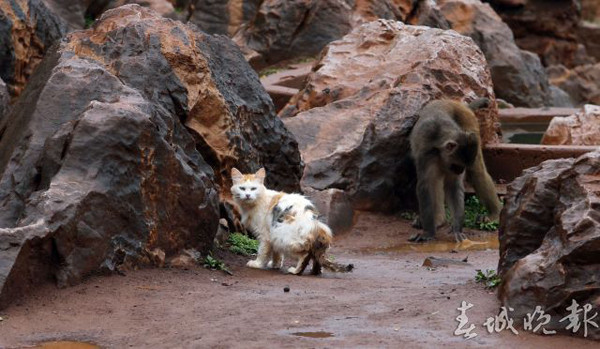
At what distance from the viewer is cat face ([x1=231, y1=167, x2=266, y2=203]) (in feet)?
32.7

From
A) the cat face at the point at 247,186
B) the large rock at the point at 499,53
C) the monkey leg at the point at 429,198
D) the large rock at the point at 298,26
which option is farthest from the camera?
the large rock at the point at 499,53

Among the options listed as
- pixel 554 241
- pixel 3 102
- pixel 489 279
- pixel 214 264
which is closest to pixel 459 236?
pixel 214 264

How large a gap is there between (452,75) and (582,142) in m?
2.63

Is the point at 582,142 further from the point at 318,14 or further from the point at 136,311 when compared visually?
the point at 136,311

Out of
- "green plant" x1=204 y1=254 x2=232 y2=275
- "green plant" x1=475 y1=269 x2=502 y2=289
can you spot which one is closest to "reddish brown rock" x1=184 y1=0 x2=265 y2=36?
"green plant" x1=204 y1=254 x2=232 y2=275

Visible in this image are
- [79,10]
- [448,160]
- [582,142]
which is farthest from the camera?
[79,10]

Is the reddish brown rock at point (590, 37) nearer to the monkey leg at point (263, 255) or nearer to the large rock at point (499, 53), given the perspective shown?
the large rock at point (499, 53)

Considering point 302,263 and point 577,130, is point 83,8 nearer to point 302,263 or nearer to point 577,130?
point 577,130

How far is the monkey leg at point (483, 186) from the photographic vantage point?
1428 cm

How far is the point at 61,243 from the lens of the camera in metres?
8.12

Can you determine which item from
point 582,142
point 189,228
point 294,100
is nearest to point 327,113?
point 294,100

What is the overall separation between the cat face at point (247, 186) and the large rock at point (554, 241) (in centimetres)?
266

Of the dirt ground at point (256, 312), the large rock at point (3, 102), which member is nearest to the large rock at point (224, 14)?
the large rock at point (3, 102)

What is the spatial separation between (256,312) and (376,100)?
787 centimetres
